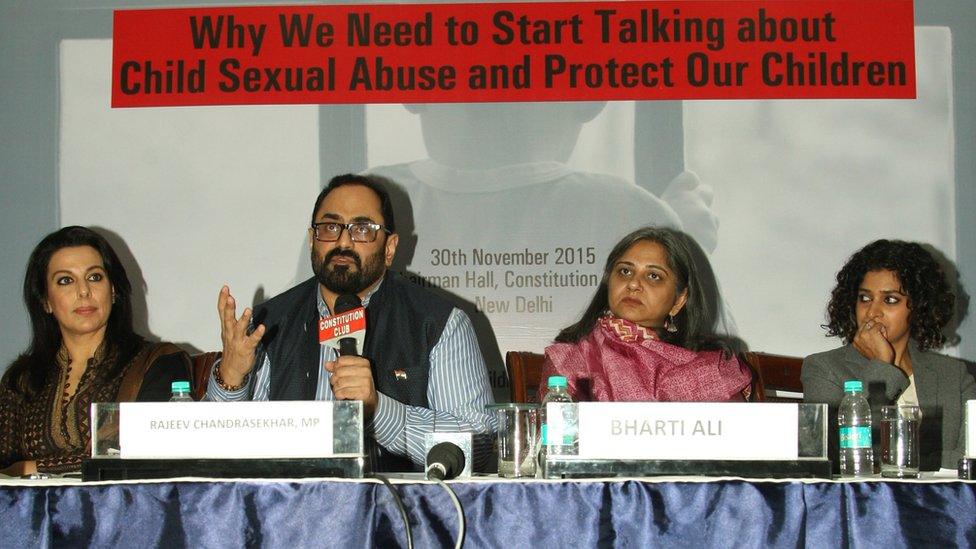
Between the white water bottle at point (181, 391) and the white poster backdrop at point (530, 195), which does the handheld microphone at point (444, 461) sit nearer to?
the white water bottle at point (181, 391)

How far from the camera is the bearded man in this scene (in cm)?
269

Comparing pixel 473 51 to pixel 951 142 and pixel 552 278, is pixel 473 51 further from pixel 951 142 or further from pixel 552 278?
pixel 951 142

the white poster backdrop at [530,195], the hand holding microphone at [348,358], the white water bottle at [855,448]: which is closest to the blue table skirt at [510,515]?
the white water bottle at [855,448]

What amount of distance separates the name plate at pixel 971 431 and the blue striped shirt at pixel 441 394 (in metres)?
1.03

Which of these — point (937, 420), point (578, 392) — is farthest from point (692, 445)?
point (937, 420)

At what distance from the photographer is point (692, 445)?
1599 millimetres

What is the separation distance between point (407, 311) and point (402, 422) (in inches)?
18.6

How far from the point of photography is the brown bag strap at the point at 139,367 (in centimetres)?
280

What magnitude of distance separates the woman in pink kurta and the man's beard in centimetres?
55

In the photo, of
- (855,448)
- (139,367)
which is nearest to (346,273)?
(139,367)

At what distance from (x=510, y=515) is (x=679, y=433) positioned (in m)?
0.29

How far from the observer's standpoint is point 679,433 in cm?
160

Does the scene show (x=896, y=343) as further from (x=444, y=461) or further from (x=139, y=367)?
(x=139, y=367)

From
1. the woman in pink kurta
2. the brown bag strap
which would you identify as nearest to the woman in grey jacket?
the woman in pink kurta
